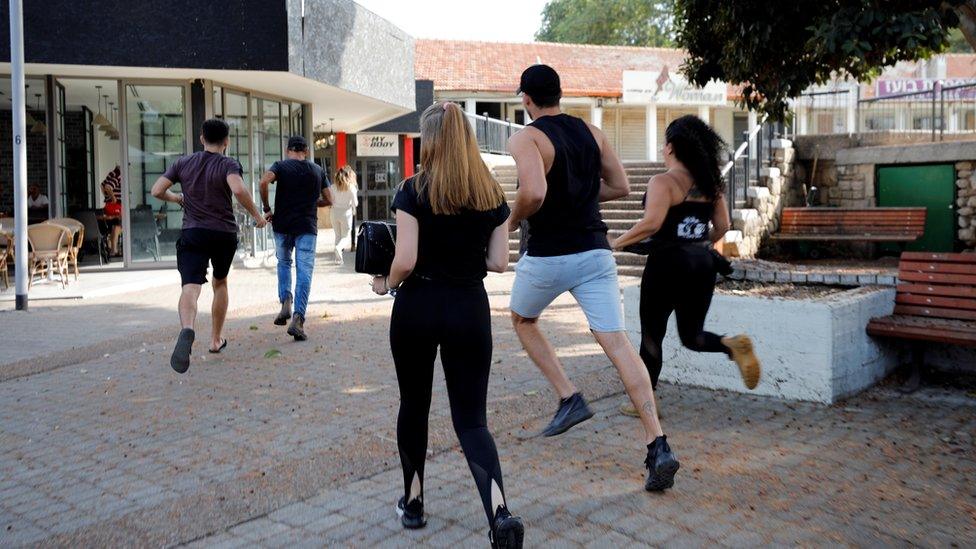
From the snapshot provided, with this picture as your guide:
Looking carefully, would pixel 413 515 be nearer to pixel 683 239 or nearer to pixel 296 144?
pixel 683 239

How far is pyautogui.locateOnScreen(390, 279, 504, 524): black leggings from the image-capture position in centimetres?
367

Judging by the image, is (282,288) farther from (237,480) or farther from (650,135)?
(650,135)

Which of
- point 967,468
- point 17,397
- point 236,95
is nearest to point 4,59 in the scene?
point 236,95

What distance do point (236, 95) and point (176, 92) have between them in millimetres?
1302

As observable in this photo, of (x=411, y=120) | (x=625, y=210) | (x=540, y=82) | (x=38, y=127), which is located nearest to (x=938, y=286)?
(x=540, y=82)

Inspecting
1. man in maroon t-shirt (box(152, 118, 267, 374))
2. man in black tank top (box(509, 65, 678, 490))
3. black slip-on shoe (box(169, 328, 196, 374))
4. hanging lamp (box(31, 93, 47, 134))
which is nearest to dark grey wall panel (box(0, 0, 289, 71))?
hanging lamp (box(31, 93, 47, 134))

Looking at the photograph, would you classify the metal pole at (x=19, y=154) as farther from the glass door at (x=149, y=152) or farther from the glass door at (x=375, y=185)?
the glass door at (x=375, y=185)

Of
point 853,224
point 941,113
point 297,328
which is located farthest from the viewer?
point 941,113

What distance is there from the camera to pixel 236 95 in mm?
A: 17047

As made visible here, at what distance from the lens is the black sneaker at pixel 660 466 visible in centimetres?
429

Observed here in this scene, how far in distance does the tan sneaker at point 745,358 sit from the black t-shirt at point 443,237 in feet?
6.27

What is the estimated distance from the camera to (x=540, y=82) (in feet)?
15.4

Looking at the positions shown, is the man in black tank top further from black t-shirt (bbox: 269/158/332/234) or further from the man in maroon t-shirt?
black t-shirt (bbox: 269/158/332/234)

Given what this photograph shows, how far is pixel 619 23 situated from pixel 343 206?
113 feet
